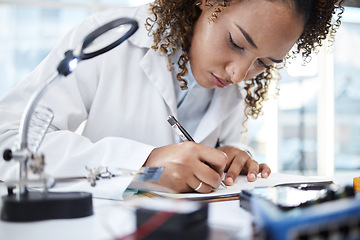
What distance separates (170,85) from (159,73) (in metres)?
0.05

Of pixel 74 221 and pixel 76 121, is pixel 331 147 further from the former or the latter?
pixel 74 221

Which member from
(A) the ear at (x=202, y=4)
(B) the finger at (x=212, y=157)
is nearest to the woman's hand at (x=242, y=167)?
(B) the finger at (x=212, y=157)

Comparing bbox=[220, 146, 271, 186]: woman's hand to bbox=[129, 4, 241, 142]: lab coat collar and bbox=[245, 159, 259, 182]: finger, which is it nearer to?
bbox=[245, 159, 259, 182]: finger

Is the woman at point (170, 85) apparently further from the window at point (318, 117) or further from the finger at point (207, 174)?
the window at point (318, 117)

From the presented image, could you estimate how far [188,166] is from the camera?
617 millimetres

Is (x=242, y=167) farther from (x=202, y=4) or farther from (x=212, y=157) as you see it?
(x=202, y=4)

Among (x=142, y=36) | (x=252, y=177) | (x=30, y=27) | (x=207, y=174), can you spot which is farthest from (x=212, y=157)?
(x=30, y=27)

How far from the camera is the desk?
35 centimetres

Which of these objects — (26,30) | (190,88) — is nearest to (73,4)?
(26,30)

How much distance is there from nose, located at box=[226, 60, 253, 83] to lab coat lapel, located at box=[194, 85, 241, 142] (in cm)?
23

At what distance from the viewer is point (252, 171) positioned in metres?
0.81

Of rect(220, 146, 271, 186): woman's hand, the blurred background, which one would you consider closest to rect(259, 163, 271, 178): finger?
rect(220, 146, 271, 186): woman's hand

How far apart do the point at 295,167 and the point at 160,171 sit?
350 centimetres

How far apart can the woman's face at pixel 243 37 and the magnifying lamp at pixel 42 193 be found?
0.39 metres
